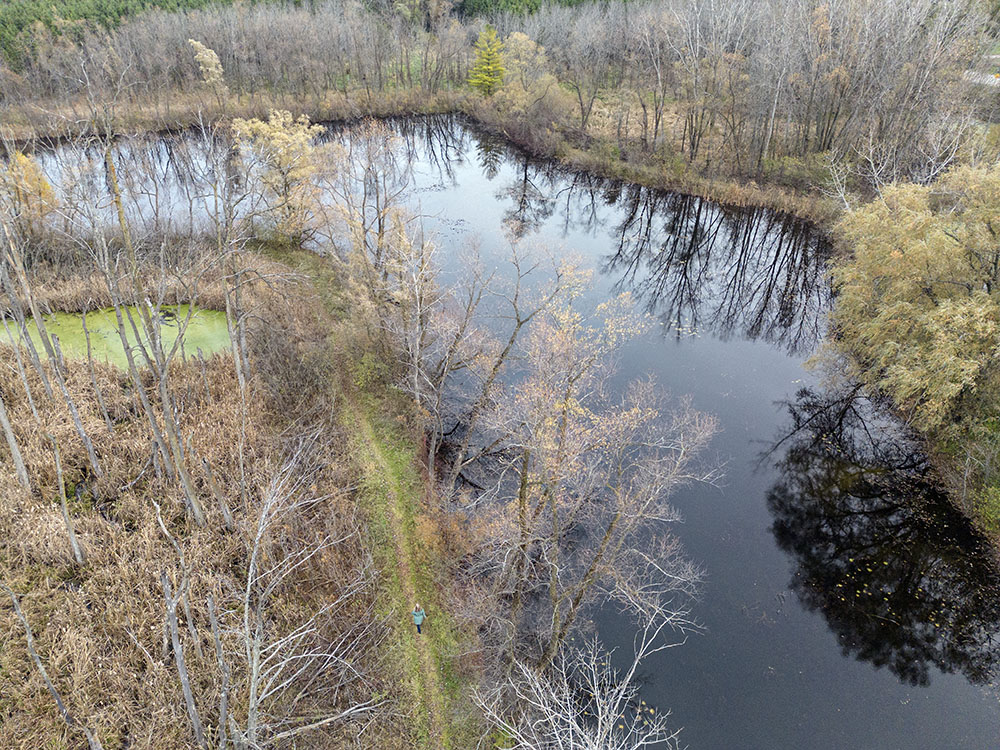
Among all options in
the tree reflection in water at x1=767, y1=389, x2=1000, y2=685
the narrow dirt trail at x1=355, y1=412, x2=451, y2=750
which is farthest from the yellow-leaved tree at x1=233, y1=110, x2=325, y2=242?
the tree reflection in water at x1=767, y1=389, x2=1000, y2=685

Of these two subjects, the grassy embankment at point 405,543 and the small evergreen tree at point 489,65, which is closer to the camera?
the grassy embankment at point 405,543

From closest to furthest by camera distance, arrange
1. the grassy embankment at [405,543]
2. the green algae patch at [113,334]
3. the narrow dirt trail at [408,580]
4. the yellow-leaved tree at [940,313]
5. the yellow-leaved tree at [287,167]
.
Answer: the narrow dirt trail at [408,580], the grassy embankment at [405,543], the yellow-leaved tree at [940,313], the green algae patch at [113,334], the yellow-leaved tree at [287,167]

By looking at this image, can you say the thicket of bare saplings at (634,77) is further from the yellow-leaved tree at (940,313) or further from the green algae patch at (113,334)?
the green algae patch at (113,334)

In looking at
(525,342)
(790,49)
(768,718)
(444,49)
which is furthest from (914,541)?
(444,49)

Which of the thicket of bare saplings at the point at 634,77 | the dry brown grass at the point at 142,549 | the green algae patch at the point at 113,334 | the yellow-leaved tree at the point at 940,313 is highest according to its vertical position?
the thicket of bare saplings at the point at 634,77

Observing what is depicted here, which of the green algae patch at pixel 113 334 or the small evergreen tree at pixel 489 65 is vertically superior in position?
the small evergreen tree at pixel 489 65

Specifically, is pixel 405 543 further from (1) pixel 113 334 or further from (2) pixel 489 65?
(2) pixel 489 65

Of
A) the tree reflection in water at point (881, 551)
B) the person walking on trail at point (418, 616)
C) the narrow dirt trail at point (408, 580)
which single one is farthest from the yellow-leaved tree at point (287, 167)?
the tree reflection in water at point (881, 551)
